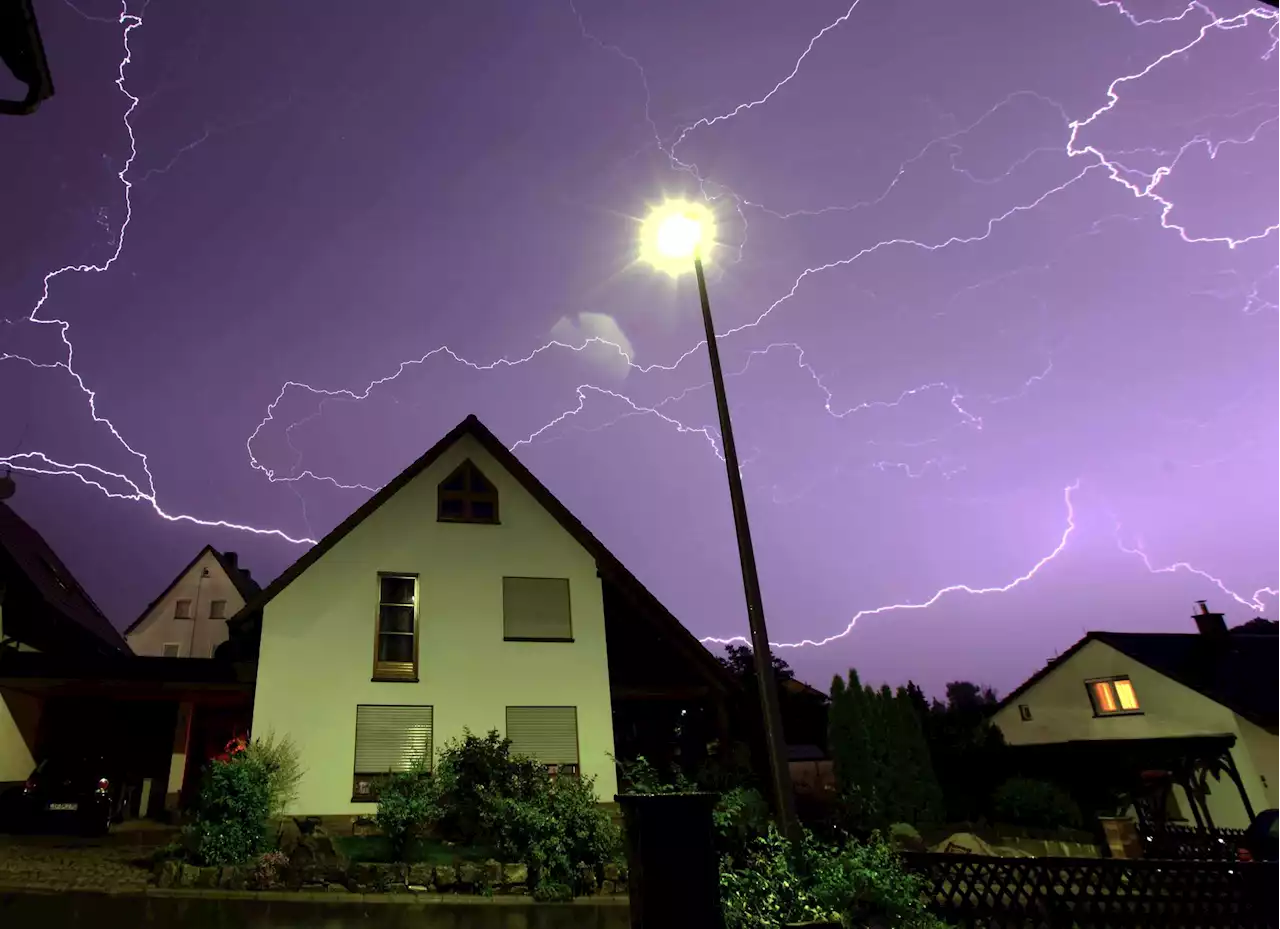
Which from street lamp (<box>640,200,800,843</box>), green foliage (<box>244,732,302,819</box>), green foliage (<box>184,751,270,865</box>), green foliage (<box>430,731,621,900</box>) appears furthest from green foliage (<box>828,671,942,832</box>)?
green foliage (<box>184,751,270,865</box>)

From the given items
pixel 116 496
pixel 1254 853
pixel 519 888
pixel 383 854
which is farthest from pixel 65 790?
pixel 116 496

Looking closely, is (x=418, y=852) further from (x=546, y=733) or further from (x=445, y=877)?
(x=546, y=733)

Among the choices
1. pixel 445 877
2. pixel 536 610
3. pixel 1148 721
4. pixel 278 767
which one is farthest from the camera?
pixel 1148 721

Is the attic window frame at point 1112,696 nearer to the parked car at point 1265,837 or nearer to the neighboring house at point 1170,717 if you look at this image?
the neighboring house at point 1170,717

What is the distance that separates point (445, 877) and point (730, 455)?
26.6 ft

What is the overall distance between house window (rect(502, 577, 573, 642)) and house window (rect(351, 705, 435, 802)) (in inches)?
101

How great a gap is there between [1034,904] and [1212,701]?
20436mm

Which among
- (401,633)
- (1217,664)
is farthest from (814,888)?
(1217,664)

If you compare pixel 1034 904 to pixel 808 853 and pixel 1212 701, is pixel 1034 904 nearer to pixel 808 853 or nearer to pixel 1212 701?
pixel 808 853

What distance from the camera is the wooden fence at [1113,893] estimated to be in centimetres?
810

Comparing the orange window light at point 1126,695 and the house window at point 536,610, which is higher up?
the house window at point 536,610

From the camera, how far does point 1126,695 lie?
85.4 feet

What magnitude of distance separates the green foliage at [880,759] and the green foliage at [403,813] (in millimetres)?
10552

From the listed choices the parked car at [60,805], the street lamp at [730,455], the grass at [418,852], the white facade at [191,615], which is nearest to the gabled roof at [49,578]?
the white facade at [191,615]
